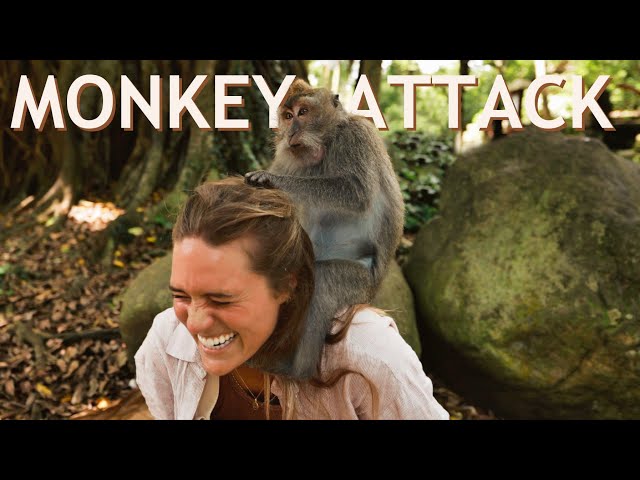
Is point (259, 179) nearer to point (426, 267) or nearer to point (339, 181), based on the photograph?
point (339, 181)

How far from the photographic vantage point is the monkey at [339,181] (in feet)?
10.6

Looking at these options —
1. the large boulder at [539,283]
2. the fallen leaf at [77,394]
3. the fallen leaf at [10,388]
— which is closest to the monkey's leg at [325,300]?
the large boulder at [539,283]

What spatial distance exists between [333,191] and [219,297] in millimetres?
1541

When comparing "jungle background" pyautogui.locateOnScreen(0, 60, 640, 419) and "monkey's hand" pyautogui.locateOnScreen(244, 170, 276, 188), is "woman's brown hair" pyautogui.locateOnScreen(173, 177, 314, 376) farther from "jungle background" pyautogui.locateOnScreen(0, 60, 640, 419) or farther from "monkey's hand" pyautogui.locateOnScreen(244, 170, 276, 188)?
"jungle background" pyautogui.locateOnScreen(0, 60, 640, 419)

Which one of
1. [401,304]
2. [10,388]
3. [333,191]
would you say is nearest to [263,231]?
[333,191]

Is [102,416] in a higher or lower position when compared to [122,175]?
lower

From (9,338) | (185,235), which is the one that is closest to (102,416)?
(9,338)

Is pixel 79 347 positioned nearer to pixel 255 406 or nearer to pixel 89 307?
pixel 89 307

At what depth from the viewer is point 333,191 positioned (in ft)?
10.7

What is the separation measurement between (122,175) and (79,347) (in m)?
2.44

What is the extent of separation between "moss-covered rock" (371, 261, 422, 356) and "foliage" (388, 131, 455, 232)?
1.84 metres

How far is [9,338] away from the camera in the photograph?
207 inches

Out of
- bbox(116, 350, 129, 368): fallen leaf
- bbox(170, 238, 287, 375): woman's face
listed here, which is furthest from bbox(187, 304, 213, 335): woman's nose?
bbox(116, 350, 129, 368): fallen leaf

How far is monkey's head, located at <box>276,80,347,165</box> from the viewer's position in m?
3.29
